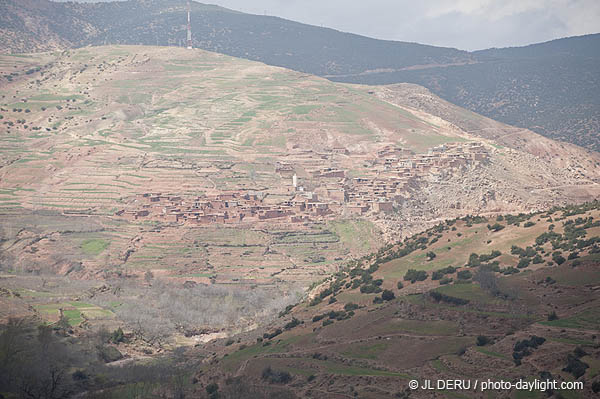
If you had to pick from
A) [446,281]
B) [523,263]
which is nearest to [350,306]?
[446,281]

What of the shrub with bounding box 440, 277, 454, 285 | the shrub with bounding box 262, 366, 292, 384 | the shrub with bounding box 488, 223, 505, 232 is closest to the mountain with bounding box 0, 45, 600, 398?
the shrub with bounding box 488, 223, 505, 232

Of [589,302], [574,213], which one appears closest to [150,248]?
[574,213]

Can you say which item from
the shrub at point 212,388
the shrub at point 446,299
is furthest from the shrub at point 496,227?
the shrub at point 212,388

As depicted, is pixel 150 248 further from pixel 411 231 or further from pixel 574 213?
pixel 574 213

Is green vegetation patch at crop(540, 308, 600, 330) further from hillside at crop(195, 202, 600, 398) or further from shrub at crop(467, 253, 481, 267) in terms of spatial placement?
shrub at crop(467, 253, 481, 267)

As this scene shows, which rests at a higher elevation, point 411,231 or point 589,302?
point 589,302
